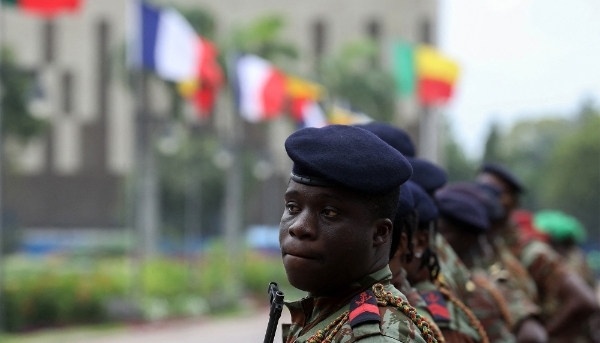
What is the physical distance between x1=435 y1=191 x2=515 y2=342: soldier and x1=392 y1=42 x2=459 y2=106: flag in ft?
77.7

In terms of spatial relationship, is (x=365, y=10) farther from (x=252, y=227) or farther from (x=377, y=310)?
(x=377, y=310)

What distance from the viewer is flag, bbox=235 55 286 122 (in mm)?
23922

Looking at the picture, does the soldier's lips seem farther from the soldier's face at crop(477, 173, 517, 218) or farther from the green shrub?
the green shrub

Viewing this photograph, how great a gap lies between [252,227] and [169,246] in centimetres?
949

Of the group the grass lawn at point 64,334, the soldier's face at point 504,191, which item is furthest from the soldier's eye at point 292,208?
the grass lawn at point 64,334

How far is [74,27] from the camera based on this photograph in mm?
56438

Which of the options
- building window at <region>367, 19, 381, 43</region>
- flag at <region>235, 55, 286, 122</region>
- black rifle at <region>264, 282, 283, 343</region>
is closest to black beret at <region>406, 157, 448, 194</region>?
black rifle at <region>264, 282, 283, 343</region>

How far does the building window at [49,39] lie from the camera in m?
55.6

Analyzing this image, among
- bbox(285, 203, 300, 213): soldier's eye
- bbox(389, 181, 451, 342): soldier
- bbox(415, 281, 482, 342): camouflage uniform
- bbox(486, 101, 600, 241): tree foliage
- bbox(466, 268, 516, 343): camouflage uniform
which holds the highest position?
bbox(285, 203, 300, 213): soldier's eye

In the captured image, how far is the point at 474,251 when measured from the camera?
213 inches

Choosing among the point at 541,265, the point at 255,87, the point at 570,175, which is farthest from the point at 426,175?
the point at 570,175

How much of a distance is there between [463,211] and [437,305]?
3.77 ft

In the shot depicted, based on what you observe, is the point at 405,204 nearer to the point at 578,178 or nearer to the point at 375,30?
the point at 578,178

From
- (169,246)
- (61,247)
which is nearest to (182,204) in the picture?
(169,246)
